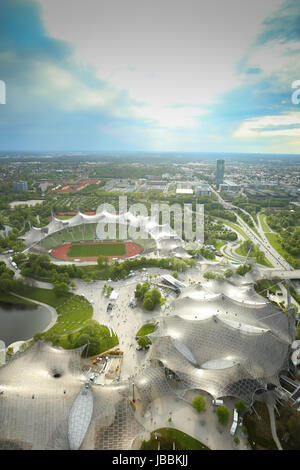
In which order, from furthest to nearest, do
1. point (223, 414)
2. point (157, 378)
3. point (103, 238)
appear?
point (103, 238)
point (157, 378)
point (223, 414)

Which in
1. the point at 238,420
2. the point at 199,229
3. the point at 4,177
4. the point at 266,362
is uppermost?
the point at 4,177

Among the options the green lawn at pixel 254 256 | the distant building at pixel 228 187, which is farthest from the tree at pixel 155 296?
the distant building at pixel 228 187

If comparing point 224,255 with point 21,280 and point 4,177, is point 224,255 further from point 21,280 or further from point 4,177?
point 4,177

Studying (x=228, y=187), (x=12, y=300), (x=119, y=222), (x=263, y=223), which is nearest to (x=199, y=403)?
(x=12, y=300)

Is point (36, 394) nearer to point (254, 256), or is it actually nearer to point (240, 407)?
point (240, 407)

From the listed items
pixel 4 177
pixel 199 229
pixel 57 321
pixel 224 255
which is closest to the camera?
pixel 57 321

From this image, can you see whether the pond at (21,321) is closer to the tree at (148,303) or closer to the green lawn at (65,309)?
the green lawn at (65,309)

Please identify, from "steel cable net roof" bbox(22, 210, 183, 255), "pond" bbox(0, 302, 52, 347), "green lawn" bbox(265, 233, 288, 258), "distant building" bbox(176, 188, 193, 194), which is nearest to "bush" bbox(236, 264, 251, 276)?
"steel cable net roof" bbox(22, 210, 183, 255)
